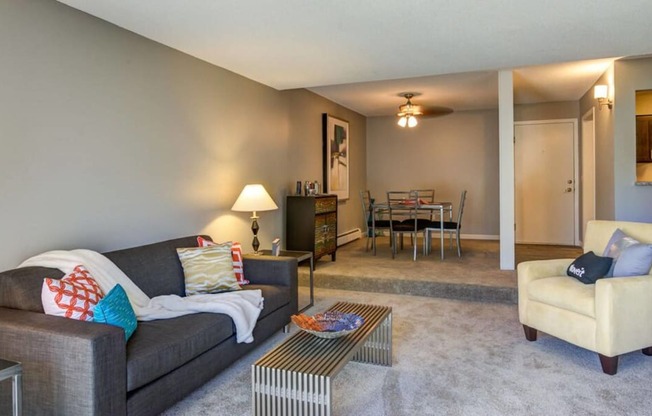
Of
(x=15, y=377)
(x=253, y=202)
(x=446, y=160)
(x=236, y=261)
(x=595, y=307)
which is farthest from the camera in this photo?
(x=446, y=160)

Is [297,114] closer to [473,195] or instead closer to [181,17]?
[181,17]

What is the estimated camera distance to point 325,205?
520 centimetres

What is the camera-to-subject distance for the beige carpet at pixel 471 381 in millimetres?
2176

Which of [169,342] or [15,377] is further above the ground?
[15,377]

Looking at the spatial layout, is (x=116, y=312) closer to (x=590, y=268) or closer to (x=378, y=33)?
(x=378, y=33)

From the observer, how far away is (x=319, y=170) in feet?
20.1

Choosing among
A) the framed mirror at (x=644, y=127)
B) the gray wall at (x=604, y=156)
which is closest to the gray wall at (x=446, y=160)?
the gray wall at (x=604, y=156)

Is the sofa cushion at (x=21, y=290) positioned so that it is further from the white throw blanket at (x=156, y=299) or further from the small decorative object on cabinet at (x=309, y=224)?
the small decorative object on cabinet at (x=309, y=224)

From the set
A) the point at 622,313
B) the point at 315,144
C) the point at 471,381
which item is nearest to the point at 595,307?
the point at 622,313

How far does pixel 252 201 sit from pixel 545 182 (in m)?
5.05

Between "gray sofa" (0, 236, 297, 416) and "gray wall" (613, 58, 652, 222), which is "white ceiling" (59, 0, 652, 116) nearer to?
"gray wall" (613, 58, 652, 222)

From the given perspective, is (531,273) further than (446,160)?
No

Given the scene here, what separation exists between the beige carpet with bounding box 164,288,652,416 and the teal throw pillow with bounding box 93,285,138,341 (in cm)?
49

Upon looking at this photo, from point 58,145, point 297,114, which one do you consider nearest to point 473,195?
point 297,114
